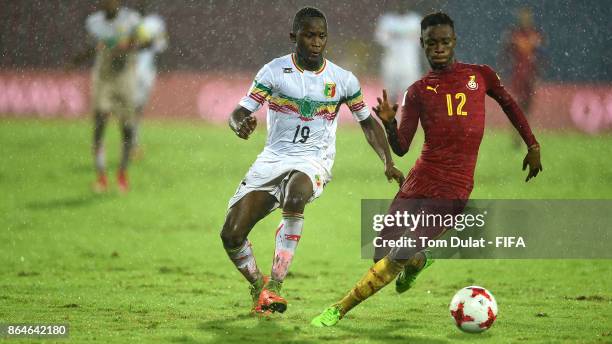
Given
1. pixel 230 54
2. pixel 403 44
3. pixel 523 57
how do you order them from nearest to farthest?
pixel 403 44
pixel 523 57
pixel 230 54

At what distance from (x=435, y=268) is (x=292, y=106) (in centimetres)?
299

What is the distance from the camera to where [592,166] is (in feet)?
55.4

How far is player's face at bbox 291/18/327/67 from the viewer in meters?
7.18

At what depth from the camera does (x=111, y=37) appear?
556 inches

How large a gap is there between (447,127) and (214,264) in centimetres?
366

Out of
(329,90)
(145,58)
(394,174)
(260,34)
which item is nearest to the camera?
(394,174)

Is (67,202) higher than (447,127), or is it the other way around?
(67,202)

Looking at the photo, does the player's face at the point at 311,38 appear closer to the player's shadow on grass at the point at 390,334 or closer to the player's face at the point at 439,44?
the player's face at the point at 439,44

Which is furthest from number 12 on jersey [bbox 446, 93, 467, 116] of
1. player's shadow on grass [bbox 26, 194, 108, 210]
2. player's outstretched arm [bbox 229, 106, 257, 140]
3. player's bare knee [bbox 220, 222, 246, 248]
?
player's shadow on grass [bbox 26, 194, 108, 210]

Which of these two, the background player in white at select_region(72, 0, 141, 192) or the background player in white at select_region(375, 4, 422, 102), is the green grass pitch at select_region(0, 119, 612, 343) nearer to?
the background player in white at select_region(72, 0, 141, 192)

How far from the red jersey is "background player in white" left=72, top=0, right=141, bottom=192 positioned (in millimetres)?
7412

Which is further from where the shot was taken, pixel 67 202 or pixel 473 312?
pixel 67 202

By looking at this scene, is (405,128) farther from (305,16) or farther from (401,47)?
(401,47)

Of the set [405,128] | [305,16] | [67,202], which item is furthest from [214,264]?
[67,202]
